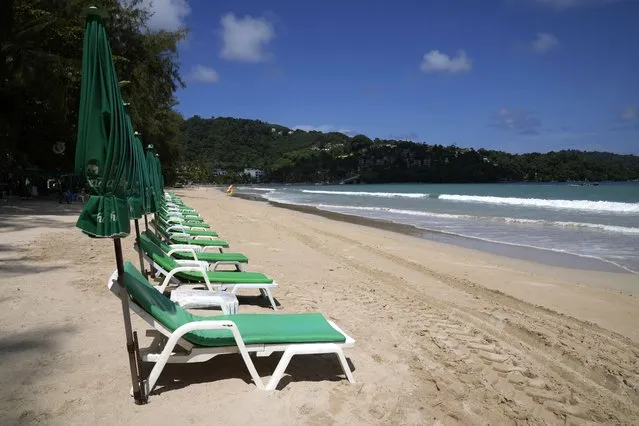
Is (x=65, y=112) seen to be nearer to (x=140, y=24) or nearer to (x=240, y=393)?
(x=140, y=24)

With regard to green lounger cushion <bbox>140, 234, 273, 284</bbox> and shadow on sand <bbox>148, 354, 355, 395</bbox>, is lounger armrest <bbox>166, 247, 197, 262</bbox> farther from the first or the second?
shadow on sand <bbox>148, 354, 355, 395</bbox>

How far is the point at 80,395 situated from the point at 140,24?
23.2 meters

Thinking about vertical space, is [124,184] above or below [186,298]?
above

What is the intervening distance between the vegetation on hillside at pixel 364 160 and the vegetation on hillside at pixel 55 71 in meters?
77.4

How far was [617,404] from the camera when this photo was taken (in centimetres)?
359

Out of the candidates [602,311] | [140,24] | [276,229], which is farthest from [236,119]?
[602,311]

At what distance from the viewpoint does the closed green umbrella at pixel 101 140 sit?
8.36 feet

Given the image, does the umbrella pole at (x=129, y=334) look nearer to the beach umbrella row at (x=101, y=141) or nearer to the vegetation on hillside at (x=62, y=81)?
the beach umbrella row at (x=101, y=141)

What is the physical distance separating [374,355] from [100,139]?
2.98 m

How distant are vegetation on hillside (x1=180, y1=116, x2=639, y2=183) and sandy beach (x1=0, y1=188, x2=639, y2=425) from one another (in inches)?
3861

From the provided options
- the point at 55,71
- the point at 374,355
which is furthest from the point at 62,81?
the point at 374,355

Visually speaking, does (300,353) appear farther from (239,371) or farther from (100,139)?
(100,139)

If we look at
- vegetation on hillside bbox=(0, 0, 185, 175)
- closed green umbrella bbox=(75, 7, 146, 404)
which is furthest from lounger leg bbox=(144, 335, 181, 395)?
vegetation on hillside bbox=(0, 0, 185, 175)

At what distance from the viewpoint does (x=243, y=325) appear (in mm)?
3770
